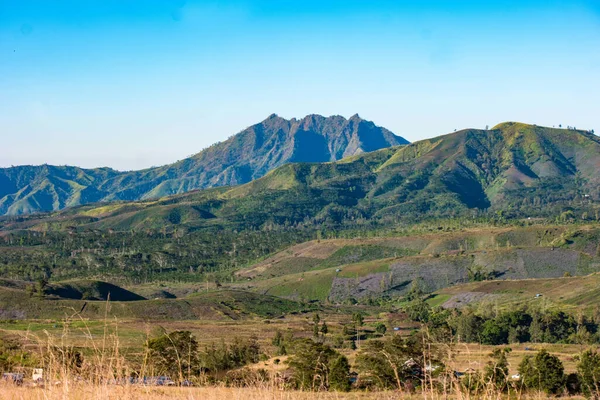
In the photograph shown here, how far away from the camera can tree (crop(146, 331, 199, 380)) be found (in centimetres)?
1031

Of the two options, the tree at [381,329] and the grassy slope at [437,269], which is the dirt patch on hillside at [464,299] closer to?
the grassy slope at [437,269]

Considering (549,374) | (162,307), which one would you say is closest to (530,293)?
(162,307)

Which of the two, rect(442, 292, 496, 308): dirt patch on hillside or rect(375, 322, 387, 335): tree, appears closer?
rect(375, 322, 387, 335): tree

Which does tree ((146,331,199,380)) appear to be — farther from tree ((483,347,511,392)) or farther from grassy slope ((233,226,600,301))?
grassy slope ((233,226,600,301))

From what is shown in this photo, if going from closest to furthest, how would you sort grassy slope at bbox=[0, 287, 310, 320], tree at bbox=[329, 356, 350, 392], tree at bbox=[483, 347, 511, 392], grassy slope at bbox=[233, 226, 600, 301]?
1. tree at bbox=[483, 347, 511, 392]
2. tree at bbox=[329, 356, 350, 392]
3. grassy slope at bbox=[0, 287, 310, 320]
4. grassy slope at bbox=[233, 226, 600, 301]

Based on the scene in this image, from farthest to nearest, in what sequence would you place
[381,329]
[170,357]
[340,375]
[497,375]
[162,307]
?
[162,307] < [381,329] < [340,375] < [497,375] < [170,357]

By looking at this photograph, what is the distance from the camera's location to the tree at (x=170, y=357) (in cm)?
1031

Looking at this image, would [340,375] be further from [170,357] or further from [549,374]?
[170,357]

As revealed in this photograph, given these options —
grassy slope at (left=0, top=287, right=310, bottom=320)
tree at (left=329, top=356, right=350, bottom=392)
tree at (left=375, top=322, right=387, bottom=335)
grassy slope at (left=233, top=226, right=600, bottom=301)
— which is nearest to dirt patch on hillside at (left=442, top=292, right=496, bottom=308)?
grassy slope at (left=233, top=226, right=600, bottom=301)

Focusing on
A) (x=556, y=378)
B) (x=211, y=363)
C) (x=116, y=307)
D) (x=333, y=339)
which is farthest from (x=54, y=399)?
(x=116, y=307)

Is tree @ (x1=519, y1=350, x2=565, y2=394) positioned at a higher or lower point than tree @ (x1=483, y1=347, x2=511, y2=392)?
lower

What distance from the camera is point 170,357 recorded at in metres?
25.7

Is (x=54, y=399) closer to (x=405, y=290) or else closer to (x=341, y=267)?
(x=405, y=290)

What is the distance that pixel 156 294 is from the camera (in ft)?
538
